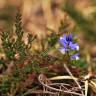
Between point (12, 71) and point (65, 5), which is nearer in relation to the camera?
point (12, 71)

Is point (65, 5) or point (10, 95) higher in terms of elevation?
point (65, 5)

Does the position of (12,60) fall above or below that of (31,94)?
above

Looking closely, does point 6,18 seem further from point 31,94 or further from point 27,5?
point 31,94

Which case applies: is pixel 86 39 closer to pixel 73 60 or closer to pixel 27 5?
pixel 27 5

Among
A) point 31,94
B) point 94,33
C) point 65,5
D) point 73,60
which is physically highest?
point 65,5

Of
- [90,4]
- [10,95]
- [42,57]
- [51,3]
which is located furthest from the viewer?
[51,3]

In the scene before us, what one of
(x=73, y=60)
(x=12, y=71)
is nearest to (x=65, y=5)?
(x=73, y=60)

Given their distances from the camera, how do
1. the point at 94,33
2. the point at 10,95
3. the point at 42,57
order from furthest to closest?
the point at 94,33
the point at 42,57
the point at 10,95

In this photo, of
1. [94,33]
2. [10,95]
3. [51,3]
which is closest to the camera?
[10,95]

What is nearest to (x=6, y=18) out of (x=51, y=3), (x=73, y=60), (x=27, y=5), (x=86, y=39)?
(x=27, y=5)
